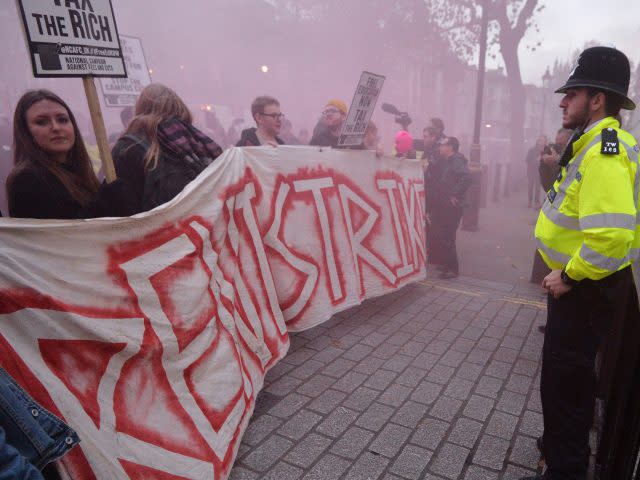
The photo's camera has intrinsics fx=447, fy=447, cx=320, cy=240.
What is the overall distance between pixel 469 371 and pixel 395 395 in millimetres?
756

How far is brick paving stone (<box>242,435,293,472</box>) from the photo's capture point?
8.26ft

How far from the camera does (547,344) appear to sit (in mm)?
2322

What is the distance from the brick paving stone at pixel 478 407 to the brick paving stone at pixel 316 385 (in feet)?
3.26

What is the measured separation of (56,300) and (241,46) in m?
35.4

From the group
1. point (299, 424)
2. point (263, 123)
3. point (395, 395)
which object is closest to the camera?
point (299, 424)

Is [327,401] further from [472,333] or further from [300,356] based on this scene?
[472,333]

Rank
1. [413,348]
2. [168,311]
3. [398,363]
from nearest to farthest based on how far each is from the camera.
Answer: [168,311], [398,363], [413,348]

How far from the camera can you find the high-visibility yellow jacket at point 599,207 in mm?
1891

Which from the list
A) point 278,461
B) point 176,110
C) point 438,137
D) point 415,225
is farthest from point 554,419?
point 438,137

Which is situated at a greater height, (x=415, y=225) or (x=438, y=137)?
(x=438, y=137)

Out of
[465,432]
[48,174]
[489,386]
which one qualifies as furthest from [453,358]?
[48,174]

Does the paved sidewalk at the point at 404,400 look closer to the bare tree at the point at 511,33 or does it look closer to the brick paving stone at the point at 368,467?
the brick paving stone at the point at 368,467

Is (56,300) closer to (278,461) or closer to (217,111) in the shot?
(278,461)

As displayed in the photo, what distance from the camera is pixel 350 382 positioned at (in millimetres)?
3414
